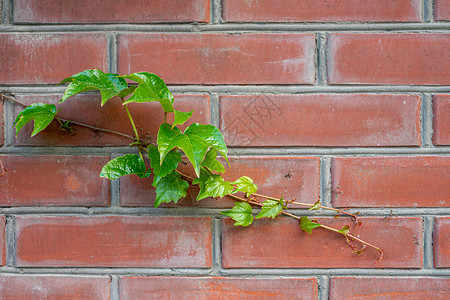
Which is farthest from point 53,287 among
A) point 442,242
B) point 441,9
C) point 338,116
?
point 441,9

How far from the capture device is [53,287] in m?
0.61

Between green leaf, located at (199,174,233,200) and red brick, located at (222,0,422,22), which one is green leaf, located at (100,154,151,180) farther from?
red brick, located at (222,0,422,22)

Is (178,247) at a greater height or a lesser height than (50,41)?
lesser

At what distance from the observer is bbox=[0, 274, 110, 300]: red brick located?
61 cm

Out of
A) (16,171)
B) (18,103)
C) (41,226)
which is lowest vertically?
(41,226)

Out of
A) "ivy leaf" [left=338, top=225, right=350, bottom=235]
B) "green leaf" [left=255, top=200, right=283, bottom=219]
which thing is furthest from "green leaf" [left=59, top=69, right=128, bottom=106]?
"ivy leaf" [left=338, top=225, right=350, bottom=235]

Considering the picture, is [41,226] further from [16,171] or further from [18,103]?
[18,103]

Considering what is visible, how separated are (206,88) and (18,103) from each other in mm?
350

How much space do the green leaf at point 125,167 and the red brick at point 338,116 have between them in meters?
0.16

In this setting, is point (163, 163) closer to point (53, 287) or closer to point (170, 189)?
point (170, 189)

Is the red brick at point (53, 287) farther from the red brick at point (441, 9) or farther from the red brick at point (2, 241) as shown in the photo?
the red brick at point (441, 9)

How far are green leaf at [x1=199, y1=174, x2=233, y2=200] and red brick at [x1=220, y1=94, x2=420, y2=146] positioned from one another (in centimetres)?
9

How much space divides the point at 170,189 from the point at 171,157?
60mm

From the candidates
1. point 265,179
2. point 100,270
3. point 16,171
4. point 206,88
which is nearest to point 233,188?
point 265,179
